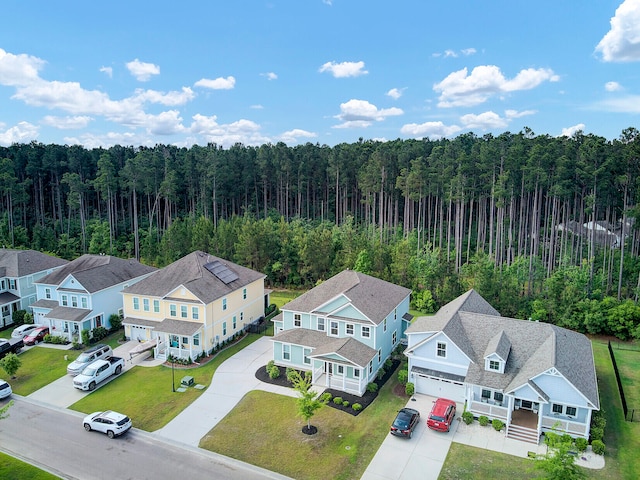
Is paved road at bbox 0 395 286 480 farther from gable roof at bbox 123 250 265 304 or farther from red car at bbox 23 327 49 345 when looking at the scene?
red car at bbox 23 327 49 345

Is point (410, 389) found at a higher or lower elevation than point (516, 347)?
lower

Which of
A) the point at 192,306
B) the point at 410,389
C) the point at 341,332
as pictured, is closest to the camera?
the point at 410,389

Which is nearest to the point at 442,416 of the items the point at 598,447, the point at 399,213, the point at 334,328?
the point at 598,447

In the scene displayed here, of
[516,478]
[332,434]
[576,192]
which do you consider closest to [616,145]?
[576,192]

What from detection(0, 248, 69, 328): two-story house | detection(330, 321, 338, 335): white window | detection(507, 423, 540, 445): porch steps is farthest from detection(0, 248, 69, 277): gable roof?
detection(507, 423, 540, 445): porch steps

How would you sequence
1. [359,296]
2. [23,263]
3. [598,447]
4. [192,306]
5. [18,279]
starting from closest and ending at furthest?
[598,447]
[359,296]
[192,306]
[18,279]
[23,263]

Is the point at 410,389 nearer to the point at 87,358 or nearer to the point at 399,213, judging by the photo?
the point at 87,358
